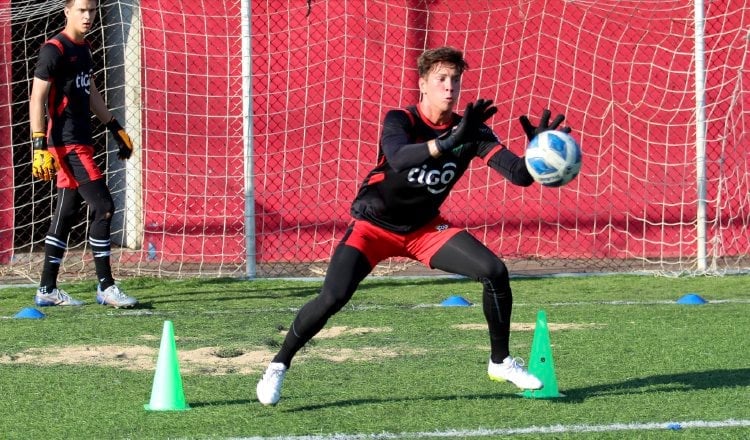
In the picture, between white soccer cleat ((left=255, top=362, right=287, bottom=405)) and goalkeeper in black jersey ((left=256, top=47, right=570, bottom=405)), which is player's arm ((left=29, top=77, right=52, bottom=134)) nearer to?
goalkeeper in black jersey ((left=256, top=47, right=570, bottom=405))

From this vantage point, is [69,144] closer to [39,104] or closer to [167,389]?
[39,104]

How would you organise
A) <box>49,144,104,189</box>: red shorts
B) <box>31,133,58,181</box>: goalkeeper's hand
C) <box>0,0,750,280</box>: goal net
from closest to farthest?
<box>31,133,58,181</box>: goalkeeper's hand, <box>49,144,104,189</box>: red shorts, <box>0,0,750,280</box>: goal net

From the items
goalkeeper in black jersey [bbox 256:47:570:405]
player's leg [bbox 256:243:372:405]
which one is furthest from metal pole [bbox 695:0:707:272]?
player's leg [bbox 256:243:372:405]

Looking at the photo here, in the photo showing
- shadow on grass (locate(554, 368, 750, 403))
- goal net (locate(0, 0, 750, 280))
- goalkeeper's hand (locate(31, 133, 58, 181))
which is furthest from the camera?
goal net (locate(0, 0, 750, 280))

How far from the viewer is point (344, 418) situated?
564 centimetres

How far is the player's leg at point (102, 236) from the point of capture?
9.35 meters

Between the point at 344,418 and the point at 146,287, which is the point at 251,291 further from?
the point at 344,418

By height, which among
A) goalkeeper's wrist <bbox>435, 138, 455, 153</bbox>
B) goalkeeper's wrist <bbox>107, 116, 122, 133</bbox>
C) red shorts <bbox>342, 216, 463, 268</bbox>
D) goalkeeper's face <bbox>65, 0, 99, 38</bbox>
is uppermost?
goalkeeper's face <bbox>65, 0, 99, 38</bbox>

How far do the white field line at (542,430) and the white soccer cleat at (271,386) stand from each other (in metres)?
0.65

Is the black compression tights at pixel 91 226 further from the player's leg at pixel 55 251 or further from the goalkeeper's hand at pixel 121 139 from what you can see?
the goalkeeper's hand at pixel 121 139

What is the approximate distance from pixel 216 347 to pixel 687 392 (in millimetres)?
3100

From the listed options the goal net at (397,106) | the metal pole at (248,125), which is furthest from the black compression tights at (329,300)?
the goal net at (397,106)

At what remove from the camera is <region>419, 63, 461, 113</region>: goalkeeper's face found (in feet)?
19.7

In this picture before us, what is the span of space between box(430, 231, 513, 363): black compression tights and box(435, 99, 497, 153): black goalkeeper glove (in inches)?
29.2
